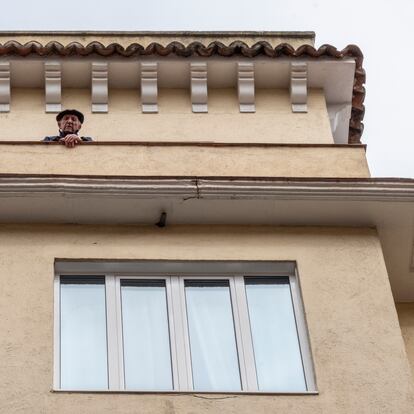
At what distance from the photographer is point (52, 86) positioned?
14914mm

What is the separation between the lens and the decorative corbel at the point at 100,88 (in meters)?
14.9

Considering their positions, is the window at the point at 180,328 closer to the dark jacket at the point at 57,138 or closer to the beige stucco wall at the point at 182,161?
the beige stucco wall at the point at 182,161

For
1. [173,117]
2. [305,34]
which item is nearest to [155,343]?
[173,117]

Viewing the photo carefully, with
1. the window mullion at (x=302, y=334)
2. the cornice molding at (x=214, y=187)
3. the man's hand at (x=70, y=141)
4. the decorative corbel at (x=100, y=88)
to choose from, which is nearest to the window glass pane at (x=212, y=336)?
the window mullion at (x=302, y=334)

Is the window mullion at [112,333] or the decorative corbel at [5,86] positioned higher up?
the decorative corbel at [5,86]

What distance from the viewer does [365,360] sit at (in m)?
10.8

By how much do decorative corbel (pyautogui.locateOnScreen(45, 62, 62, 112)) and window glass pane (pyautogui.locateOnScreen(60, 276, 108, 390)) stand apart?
3786 millimetres

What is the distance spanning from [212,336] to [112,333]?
96 centimetres

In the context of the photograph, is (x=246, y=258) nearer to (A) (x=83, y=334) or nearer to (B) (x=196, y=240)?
(B) (x=196, y=240)

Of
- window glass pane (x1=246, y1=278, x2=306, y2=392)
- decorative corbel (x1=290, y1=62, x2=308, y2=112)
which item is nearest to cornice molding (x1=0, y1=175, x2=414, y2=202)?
window glass pane (x1=246, y1=278, x2=306, y2=392)

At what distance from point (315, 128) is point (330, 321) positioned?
4.09m

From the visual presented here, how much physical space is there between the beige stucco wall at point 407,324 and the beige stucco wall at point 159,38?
4.44 m

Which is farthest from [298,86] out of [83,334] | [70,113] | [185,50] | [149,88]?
[83,334]

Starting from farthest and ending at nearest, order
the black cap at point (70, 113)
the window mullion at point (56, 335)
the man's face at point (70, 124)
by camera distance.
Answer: the black cap at point (70, 113) → the man's face at point (70, 124) → the window mullion at point (56, 335)
